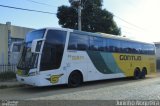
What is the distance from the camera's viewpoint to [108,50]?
19609 mm

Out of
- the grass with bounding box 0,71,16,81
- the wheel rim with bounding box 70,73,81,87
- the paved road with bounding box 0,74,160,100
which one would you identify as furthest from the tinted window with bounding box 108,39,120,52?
the grass with bounding box 0,71,16,81

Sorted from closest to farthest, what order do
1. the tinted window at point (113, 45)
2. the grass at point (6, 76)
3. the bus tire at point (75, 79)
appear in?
the bus tire at point (75, 79) → the tinted window at point (113, 45) → the grass at point (6, 76)

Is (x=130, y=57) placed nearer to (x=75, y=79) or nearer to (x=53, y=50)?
(x=75, y=79)

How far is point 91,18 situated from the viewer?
30.4 meters

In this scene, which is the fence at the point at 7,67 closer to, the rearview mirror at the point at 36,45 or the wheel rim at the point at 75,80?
the wheel rim at the point at 75,80

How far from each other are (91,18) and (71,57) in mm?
14614

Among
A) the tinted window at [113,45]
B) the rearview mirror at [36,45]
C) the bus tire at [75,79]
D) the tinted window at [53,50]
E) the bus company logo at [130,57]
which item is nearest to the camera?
the rearview mirror at [36,45]

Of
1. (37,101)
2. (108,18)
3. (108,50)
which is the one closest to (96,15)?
(108,18)

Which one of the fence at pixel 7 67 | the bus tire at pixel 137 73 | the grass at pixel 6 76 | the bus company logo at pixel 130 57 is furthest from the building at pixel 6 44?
the bus tire at pixel 137 73

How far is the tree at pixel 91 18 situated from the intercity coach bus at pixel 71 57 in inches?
339

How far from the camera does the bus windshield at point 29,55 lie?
14641mm

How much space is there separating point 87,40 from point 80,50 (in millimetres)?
947

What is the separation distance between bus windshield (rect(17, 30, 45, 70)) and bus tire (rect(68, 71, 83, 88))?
262 centimetres

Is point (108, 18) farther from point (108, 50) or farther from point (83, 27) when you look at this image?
→ point (108, 50)
